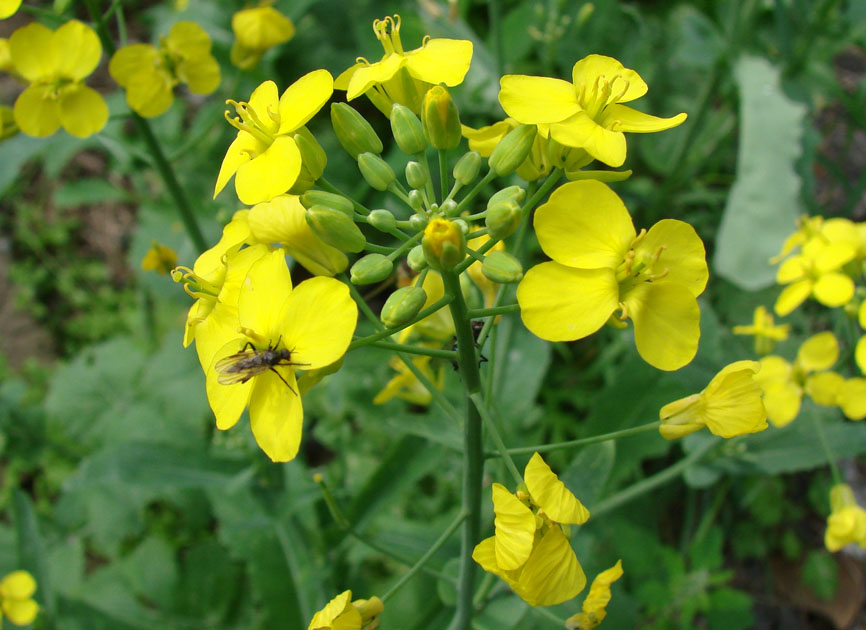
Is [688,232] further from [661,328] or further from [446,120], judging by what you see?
[446,120]

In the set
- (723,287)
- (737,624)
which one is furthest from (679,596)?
(723,287)

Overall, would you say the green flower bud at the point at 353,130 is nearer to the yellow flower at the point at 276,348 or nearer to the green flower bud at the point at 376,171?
the green flower bud at the point at 376,171

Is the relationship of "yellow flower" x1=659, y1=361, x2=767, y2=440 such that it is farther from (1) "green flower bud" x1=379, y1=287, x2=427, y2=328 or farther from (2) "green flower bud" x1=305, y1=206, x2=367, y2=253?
(2) "green flower bud" x1=305, y1=206, x2=367, y2=253

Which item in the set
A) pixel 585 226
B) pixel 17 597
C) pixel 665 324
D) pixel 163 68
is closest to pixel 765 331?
pixel 665 324

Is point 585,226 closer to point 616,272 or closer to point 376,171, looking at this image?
point 616,272

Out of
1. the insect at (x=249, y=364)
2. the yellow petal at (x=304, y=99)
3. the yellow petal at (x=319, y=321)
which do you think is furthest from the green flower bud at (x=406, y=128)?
the insect at (x=249, y=364)
